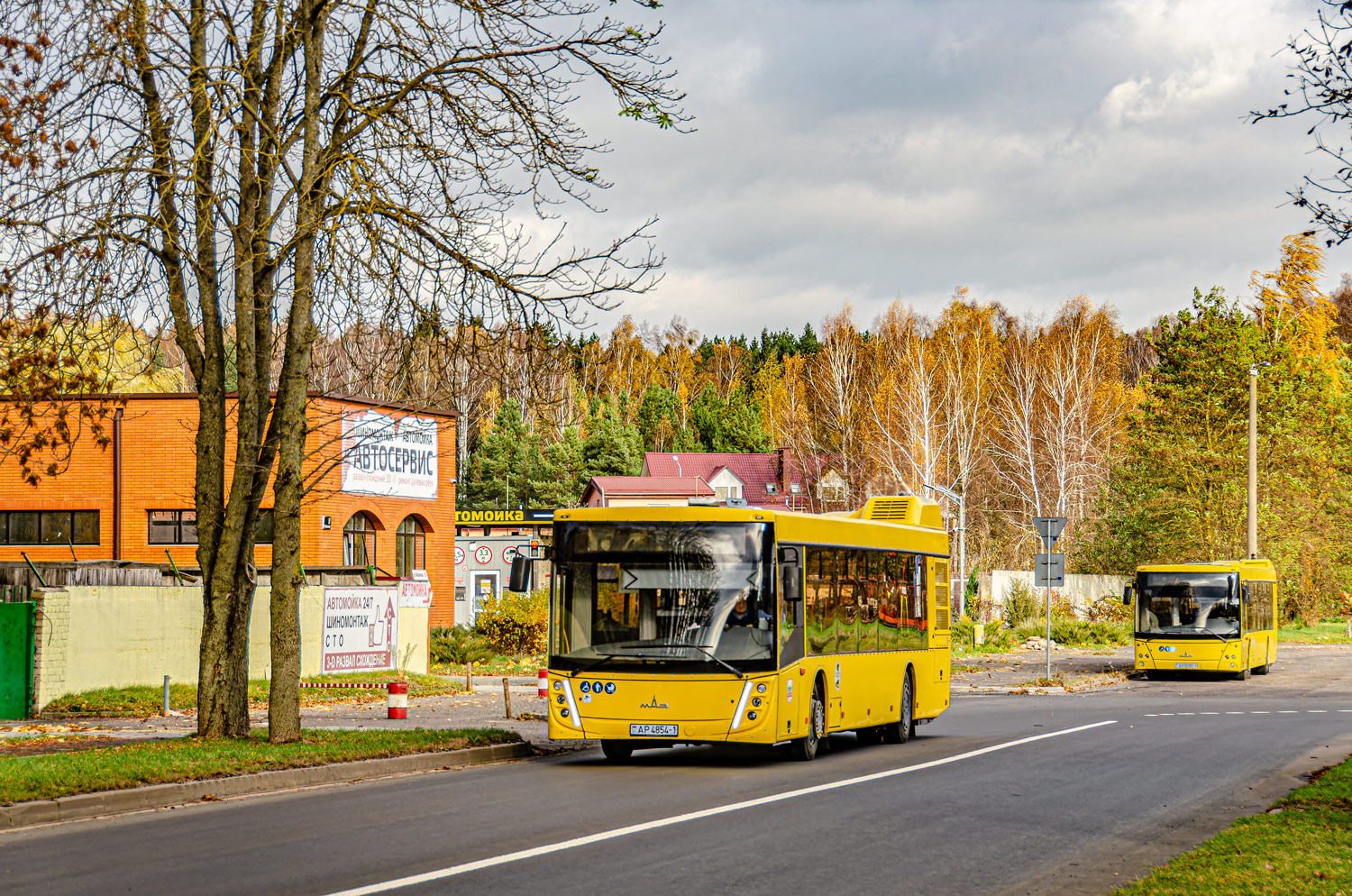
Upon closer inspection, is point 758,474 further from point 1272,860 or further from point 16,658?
point 1272,860

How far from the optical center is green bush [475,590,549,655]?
40.7 metres

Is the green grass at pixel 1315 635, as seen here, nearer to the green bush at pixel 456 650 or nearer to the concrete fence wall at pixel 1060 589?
the concrete fence wall at pixel 1060 589

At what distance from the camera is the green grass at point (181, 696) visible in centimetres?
2414

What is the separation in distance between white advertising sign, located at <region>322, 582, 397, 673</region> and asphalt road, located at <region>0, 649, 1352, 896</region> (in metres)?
13.3

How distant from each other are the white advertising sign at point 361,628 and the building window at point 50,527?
1244 centimetres

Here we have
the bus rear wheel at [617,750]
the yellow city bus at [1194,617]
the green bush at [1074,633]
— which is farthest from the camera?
the green bush at [1074,633]

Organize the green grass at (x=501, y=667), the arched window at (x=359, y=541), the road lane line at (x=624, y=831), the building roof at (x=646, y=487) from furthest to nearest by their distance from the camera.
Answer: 1. the building roof at (x=646, y=487)
2. the arched window at (x=359, y=541)
3. the green grass at (x=501, y=667)
4. the road lane line at (x=624, y=831)

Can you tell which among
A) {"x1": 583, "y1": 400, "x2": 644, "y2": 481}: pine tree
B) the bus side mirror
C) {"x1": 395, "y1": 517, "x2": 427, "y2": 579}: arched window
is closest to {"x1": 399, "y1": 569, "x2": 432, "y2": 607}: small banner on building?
{"x1": 395, "y1": 517, "x2": 427, "y2": 579}: arched window

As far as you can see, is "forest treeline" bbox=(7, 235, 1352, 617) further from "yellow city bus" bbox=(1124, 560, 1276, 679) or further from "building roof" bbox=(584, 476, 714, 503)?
"yellow city bus" bbox=(1124, 560, 1276, 679)

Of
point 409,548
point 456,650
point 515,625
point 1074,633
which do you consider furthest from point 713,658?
point 1074,633

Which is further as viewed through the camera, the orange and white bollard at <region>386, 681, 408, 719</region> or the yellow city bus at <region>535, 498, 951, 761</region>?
the orange and white bollard at <region>386, 681, 408, 719</region>

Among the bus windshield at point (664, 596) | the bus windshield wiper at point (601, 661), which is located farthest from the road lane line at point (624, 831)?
the bus windshield wiper at point (601, 661)

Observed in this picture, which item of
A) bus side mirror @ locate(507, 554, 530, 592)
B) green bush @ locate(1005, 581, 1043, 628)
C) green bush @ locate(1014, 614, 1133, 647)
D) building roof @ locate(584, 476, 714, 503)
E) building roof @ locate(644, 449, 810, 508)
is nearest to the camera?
bus side mirror @ locate(507, 554, 530, 592)

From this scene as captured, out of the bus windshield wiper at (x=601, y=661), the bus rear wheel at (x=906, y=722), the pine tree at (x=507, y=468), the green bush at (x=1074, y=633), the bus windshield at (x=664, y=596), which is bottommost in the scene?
the green bush at (x=1074, y=633)
